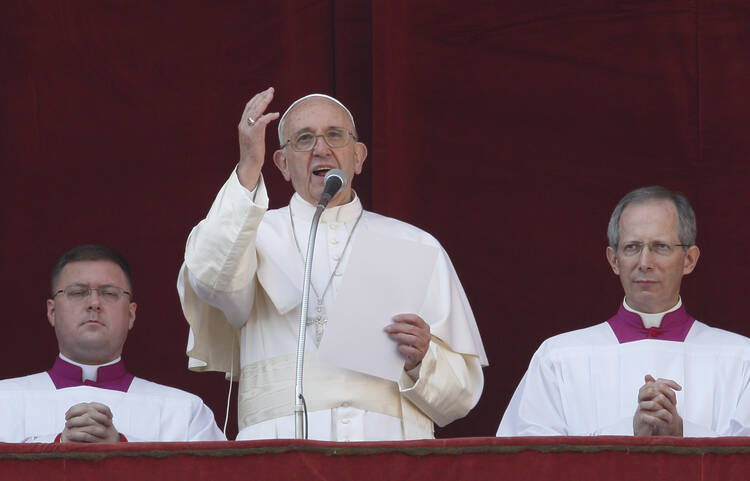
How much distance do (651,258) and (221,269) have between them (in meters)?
1.28

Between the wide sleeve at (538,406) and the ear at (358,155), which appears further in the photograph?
the ear at (358,155)

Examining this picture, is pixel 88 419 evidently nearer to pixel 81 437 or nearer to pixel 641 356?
pixel 81 437

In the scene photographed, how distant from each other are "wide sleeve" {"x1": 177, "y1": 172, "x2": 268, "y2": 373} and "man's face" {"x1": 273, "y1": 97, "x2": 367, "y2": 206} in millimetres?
351

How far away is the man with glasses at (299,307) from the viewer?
398 cm

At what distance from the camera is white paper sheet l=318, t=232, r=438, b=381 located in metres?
3.71

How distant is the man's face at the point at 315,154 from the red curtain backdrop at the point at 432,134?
1062mm

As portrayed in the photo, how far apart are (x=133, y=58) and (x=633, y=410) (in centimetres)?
236

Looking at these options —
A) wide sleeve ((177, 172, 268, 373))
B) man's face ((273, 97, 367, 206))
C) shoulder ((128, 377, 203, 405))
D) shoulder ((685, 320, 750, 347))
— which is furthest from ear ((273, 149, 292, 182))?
shoulder ((685, 320, 750, 347))

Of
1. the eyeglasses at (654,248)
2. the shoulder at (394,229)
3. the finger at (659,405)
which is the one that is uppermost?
the shoulder at (394,229)

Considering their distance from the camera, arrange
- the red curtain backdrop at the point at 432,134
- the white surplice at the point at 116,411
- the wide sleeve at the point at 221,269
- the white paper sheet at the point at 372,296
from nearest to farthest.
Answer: the white paper sheet at the point at 372,296 < the wide sleeve at the point at 221,269 < the white surplice at the point at 116,411 < the red curtain backdrop at the point at 432,134

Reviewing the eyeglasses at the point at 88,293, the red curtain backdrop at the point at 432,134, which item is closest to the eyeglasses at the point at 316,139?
the eyeglasses at the point at 88,293

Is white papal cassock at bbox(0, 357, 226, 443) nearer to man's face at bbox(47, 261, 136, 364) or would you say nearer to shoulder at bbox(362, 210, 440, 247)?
man's face at bbox(47, 261, 136, 364)

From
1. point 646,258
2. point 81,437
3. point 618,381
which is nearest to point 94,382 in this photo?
point 81,437

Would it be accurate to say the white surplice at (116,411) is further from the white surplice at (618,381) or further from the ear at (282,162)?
the white surplice at (618,381)
